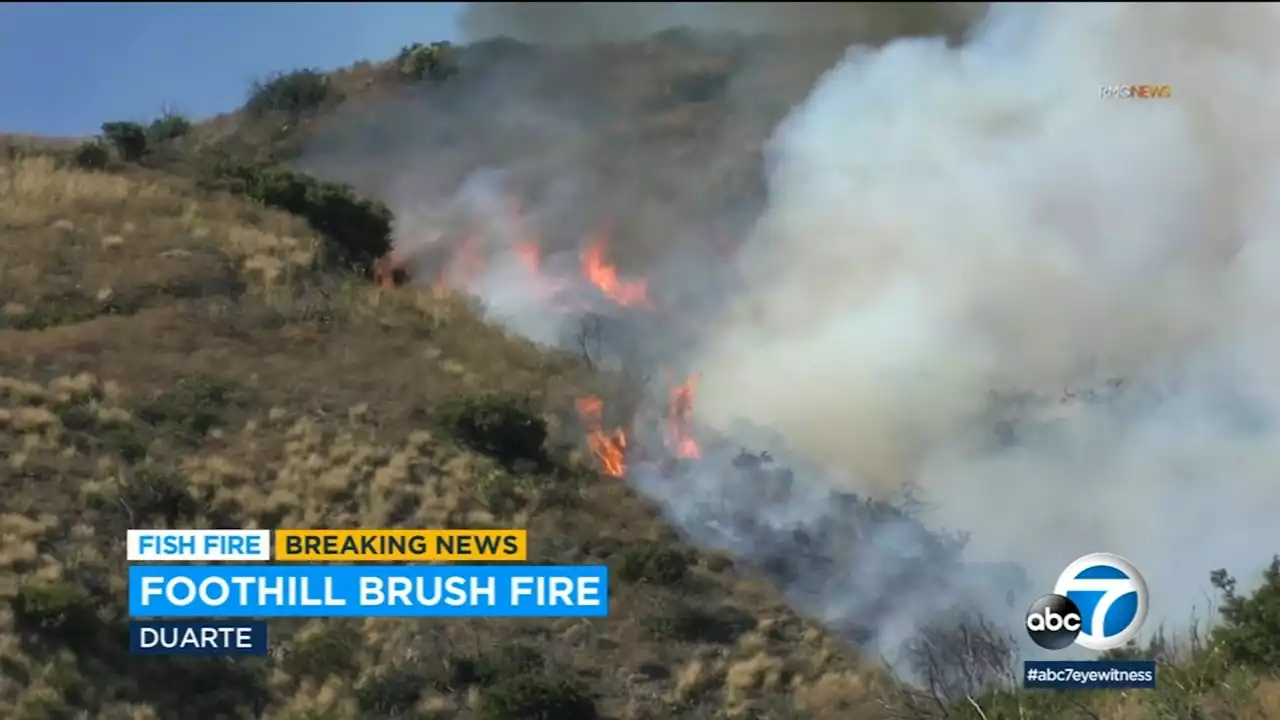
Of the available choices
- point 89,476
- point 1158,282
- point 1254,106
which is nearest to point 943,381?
point 1158,282

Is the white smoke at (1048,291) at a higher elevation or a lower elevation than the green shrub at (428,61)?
lower

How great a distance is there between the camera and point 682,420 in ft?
114

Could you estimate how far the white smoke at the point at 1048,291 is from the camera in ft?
88.8

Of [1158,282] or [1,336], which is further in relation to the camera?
[1158,282]

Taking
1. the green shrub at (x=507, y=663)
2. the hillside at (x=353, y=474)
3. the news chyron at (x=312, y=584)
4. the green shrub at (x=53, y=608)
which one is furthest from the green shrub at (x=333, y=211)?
the green shrub at (x=53, y=608)

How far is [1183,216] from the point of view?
3584 cm

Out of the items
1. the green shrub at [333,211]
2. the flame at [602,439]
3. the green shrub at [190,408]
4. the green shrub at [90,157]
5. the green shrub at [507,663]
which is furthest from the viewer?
the green shrub at [90,157]

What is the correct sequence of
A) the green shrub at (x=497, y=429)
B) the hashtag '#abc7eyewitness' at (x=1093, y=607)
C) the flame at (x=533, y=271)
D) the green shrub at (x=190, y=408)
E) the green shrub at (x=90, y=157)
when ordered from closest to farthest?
the hashtag '#abc7eyewitness' at (x=1093, y=607) → the green shrub at (x=190, y=408) → the green shrub at (x=497, y=429) → the flame at (x=533, y=271) → the green shrub at (x=90, y=157)

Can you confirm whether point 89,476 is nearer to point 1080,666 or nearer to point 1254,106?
point 1080,666

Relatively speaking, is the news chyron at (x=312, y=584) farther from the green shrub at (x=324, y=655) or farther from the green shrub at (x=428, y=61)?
the green shrub at (x=428, y=61)

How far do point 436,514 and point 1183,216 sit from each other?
804 inches

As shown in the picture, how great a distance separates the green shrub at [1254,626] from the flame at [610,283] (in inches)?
956

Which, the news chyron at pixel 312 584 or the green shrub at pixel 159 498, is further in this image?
the green shrub at pixel 159 498

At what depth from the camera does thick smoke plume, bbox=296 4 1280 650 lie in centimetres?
2720
